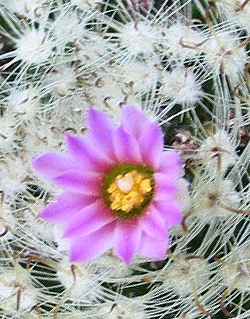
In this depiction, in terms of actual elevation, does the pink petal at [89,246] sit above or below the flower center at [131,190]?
below

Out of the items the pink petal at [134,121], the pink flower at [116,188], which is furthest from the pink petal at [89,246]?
the pink petal at [134,121]

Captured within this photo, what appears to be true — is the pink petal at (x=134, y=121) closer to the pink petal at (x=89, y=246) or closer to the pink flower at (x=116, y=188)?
the pink flower at (x=116, y=188)

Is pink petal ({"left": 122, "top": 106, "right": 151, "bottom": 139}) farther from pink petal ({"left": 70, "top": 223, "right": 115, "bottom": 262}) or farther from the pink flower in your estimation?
pink petal ({"left": 70, "top": 223, "right": 115, "bottom": 262})

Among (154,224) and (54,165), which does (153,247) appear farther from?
(54,165)

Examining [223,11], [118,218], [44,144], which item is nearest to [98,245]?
[118,218]

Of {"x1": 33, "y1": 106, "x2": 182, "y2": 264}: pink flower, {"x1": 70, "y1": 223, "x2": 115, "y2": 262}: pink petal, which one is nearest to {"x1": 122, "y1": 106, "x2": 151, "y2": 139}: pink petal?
{"x1": 33, "y1": 106, "x2": 182, "y2": 264}: pink flower

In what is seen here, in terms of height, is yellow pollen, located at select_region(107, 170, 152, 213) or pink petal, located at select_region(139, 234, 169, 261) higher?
yellow pollen, located at select_region(107, 170, 152, 213)
